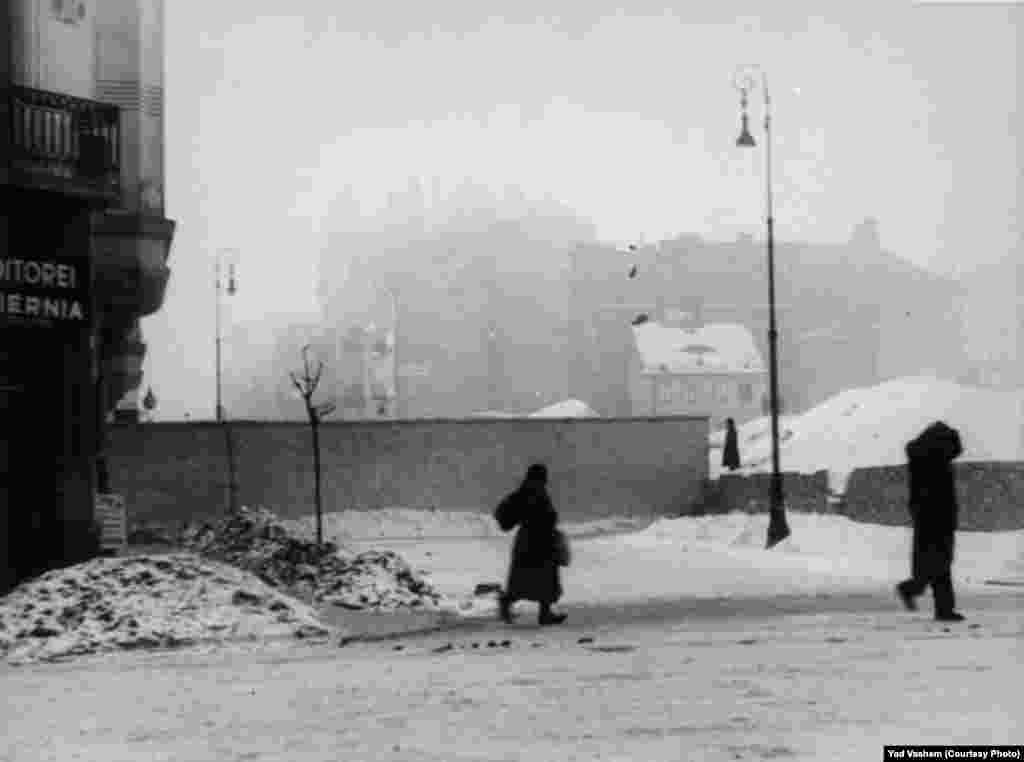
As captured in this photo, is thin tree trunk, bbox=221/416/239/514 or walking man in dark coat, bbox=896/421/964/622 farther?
thin tree trunk, bbox=221/416/239/514

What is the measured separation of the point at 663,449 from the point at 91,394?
3264 cm

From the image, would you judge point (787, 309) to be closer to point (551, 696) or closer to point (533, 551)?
point (533, 551)

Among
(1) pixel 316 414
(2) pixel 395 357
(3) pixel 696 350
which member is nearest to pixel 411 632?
(1) pixel 316 414

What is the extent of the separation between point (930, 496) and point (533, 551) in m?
4.17

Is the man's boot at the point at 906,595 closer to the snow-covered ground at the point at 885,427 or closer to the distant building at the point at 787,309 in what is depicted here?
the snow-covered ground at the point at 885,427

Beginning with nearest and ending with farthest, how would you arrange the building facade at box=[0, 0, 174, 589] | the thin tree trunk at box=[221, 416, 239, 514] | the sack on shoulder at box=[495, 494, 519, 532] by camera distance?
1. the sack on shoulder at box=[495, 494, 519, 532]
2. the building facade at box=[0, 0, 174, 589]
3. the thin tree trunk at box=[221, 416, 239, 514]

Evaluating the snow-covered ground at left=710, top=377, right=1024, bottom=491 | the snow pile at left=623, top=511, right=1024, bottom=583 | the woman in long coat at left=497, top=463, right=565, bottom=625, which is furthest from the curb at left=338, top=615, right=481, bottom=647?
the snow-covered ground at left=710, top=377, right=1024, bottom=491

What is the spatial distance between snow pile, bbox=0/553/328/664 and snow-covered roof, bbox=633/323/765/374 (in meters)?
71.7

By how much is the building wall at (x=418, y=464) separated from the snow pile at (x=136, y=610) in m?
31.6

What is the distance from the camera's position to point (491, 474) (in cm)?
4938

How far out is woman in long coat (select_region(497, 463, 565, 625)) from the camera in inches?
623

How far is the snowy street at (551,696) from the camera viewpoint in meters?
7.98

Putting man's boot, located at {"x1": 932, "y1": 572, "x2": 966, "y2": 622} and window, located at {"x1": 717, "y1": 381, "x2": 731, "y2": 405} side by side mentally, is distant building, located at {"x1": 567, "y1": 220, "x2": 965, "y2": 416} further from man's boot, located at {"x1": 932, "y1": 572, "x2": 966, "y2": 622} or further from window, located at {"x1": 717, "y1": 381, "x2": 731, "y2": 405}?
man's boot, located at {"x1": 932, "y1": 572, "x2": 966, "y2": 622}

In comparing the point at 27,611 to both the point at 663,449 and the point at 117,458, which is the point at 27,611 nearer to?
the point at 117,458
